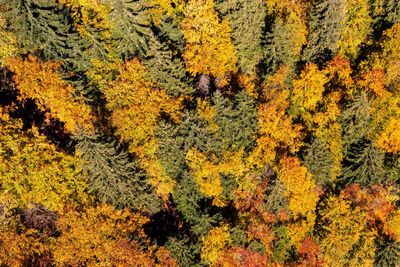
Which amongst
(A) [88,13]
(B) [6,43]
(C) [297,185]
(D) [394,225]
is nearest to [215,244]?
(C) [297,185]

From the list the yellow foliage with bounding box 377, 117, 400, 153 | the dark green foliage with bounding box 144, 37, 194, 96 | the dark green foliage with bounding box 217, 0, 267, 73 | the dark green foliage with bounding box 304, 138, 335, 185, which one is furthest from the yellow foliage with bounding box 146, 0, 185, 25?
the yellow foliage with bounding box 377, 117, 400, 153

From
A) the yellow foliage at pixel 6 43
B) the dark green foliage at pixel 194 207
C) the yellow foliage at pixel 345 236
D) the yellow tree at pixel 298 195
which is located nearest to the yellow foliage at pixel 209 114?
the dark green foliage at pixel 194 207

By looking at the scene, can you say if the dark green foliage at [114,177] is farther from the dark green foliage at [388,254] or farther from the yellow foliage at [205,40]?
the dark green foliage at [388,254]

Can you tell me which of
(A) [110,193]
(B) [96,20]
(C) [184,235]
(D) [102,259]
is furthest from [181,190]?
(B) [96,20]

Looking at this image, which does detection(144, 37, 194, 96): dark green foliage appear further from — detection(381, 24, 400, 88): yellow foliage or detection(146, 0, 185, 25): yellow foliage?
detection(381, 24, 400, 88): yellow foliage

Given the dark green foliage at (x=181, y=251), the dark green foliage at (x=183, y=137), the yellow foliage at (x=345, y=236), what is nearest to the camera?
the dark green foliage at (x=183, y=137)

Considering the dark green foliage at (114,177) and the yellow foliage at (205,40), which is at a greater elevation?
the yellow foliage at (205,40)

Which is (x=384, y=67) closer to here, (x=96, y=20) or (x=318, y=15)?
(x=318, y=15)
